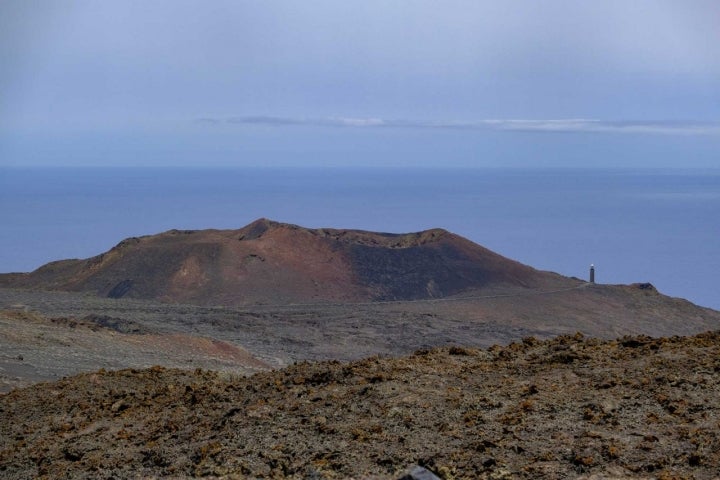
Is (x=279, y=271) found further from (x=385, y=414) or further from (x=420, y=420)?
(x=420, y=420)

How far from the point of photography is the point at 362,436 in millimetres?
7293

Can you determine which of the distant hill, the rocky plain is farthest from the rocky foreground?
the distant hill

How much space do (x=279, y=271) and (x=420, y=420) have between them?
93.2 ft

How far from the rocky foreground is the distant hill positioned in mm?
23976

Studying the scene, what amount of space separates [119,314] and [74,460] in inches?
783

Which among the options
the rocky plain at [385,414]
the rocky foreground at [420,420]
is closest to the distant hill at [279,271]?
the rocky plain at [385,414]

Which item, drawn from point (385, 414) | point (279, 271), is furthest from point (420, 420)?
point (279, 271)

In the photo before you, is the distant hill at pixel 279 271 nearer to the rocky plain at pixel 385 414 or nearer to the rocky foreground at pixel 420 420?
the rocky plain at pixel 385 414

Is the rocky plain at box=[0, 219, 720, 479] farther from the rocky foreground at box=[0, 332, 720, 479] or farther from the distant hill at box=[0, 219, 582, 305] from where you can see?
the distant hill at box=[0, 219, 582, 305]

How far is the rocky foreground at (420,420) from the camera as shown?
22.2ft

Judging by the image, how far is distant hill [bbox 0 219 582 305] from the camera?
34.7 meters

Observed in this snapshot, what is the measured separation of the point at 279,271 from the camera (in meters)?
35.7

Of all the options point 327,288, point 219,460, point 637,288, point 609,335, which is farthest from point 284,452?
point 637,288

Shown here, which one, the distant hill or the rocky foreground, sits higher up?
the distant hill
